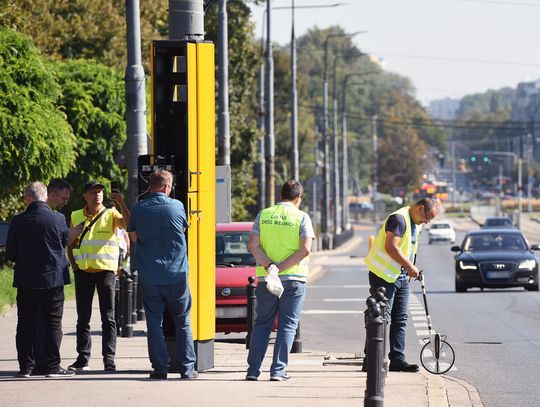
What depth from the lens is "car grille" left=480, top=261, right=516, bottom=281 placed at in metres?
34.5

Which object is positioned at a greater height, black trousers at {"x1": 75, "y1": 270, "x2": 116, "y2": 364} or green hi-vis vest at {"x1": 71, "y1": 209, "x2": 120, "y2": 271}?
green hi-vis vest at {"x1": 71, "y1": 209, "x2": 120, "y2": 271}

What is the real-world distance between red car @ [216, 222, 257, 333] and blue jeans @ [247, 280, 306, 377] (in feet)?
21.9

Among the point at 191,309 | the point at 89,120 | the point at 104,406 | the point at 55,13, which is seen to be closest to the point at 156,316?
the point at 191,309

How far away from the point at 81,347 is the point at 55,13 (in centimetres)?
3627

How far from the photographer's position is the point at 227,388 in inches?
529

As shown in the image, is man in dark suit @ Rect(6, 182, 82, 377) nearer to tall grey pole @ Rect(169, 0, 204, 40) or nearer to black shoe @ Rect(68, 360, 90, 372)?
black shoe @ Rect(68, 360, 90, 372)

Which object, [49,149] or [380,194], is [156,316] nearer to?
[49,149]

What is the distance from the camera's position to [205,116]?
1461 centimetres

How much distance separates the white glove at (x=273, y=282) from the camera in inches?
539

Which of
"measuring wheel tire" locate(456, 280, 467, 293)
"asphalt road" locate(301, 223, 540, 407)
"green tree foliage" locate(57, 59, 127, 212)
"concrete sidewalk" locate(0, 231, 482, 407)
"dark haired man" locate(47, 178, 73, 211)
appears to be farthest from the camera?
"green tree foliage" locate(57, 59, 127, 212)

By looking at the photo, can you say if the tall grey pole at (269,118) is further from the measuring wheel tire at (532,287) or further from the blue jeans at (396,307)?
the blue jeans at (396,307)

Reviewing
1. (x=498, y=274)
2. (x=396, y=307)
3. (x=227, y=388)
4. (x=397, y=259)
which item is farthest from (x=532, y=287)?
(x=227, y=388)

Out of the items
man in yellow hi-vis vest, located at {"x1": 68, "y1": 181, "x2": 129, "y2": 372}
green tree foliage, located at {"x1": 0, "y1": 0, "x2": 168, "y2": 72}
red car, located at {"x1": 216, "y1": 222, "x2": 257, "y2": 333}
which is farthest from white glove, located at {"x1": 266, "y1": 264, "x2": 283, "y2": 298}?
green tree foliage, located at {"x1": 0, "y1": 0, "x2": 168, "y2": 72}

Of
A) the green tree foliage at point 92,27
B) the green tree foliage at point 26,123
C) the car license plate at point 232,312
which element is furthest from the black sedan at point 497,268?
the green tree foliage at point 92,27
